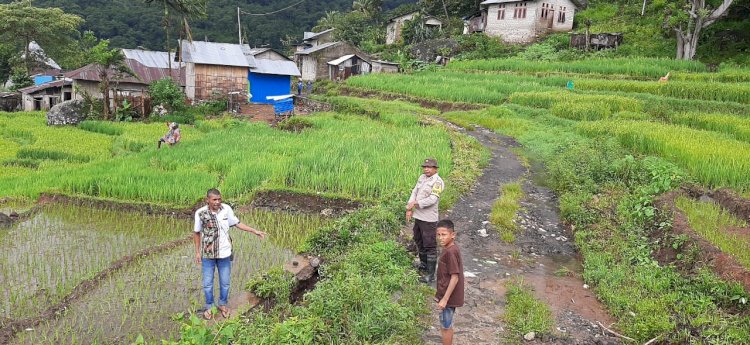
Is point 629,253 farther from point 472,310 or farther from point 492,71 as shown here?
point 492,71

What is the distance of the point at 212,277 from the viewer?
5742 millimetres

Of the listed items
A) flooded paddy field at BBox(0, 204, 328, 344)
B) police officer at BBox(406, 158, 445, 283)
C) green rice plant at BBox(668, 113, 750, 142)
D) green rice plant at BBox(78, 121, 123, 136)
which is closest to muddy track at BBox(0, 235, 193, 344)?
flooded paddy field at BBox(0, 204, 328, 344)

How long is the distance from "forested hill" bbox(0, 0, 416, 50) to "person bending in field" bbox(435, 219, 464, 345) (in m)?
58.9

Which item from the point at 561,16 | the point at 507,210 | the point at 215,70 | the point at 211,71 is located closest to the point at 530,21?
the point at 561,16

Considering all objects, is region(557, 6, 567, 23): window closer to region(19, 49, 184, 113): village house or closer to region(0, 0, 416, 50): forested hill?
region(19, 49, 184, 113): village house

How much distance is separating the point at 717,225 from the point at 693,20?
82.9ft

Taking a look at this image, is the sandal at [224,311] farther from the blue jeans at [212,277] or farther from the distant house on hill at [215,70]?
the distant house on hill at [215,70]

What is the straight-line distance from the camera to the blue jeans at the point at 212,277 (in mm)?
5715

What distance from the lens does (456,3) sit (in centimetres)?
4731

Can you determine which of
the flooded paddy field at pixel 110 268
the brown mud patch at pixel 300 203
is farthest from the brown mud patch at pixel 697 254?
the flooded paddy field at pixel 110 268

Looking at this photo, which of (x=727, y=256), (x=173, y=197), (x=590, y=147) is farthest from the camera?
(x=590, y=147)

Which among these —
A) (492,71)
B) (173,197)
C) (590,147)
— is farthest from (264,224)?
(492,71)

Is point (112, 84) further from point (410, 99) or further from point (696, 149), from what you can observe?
point (696, 149)

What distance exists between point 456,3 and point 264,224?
4254 cm
